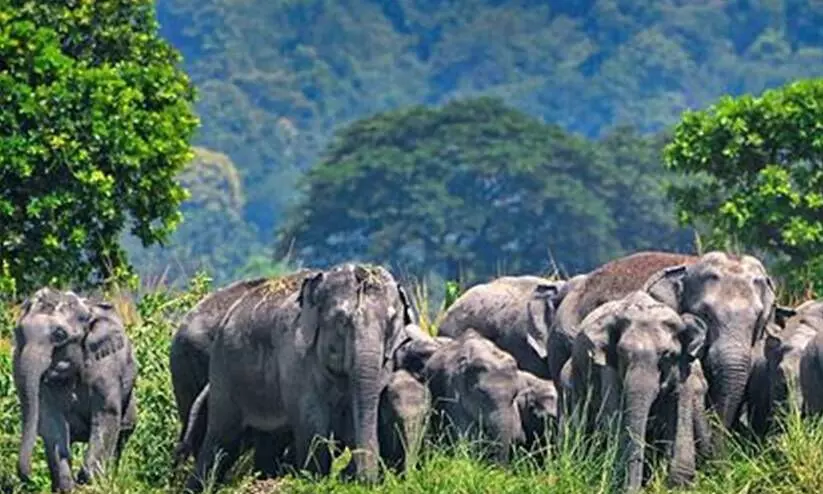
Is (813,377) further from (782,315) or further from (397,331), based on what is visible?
(397,331)

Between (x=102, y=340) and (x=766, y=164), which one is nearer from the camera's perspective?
(x=102, y=340)

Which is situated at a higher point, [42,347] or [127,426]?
[42,347]

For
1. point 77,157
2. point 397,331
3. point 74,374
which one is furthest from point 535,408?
point 77,157

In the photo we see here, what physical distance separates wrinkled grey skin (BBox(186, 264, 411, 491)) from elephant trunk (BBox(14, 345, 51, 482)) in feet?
3.46

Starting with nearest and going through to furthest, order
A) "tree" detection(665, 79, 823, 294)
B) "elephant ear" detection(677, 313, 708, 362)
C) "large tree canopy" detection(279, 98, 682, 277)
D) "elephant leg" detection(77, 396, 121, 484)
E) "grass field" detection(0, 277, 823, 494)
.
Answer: "grass field" detection(0, 277, 823, 494) < "elephant ear" detection(677, 313, 708, 362) < "elephant leg" detection(77, 396, 121, 484) < "tree" detection(665, 79, 823, 294) < "large tree canopy" detection(279, 98, 682, 277)

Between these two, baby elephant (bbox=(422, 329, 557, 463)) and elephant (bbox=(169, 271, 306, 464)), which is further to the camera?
elephant (bbox=(169, 271, 306, 464))

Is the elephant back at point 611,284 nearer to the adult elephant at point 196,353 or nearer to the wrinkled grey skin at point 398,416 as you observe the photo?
the wrinkled grey skin at point 398,416

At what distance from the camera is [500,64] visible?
133 m

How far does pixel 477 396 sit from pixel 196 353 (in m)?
2.04

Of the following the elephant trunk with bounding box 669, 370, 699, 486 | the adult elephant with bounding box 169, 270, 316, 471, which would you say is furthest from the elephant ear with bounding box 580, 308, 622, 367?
the adult elephant with bounding box 169, 270, 316, 471

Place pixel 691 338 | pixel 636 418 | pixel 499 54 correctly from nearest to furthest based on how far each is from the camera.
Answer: pixel 636 418
pixel 691 338
pixel 499 54

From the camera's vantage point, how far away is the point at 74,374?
16453 millimetres

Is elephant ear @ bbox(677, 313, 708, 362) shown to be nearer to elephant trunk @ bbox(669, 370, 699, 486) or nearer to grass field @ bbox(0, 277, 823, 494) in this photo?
elephant trunk @ bbox(669, 370, 699, 486)

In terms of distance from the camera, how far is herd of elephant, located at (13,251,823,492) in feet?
48.5
